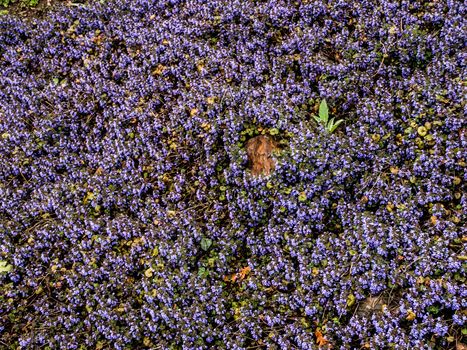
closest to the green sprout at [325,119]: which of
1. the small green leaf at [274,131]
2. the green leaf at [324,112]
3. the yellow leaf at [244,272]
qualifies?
the green leaf at [324,112]

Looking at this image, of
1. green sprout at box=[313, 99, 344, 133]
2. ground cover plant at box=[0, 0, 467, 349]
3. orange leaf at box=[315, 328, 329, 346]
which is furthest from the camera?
green sprout at box=[313, 99, 344, 133]

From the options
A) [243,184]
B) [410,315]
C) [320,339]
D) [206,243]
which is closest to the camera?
[410,315]

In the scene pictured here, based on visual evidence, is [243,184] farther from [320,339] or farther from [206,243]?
[320,339]

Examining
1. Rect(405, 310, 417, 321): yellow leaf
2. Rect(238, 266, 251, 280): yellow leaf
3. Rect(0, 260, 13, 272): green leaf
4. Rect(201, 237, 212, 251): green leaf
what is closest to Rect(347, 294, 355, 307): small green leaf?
Rect(405, 310, 417, 321): yellow leaf

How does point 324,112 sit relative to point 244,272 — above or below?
above

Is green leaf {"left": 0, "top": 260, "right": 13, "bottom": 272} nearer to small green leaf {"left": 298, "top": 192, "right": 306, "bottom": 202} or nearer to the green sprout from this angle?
small green leaf {"left": 298, "top": 192, "right": 306, "bottom": 202}

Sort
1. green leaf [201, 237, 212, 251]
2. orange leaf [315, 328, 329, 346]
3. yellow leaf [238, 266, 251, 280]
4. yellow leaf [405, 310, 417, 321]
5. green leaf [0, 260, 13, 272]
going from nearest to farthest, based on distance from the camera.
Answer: yellow leaf [405, 310, 417, 321] < orange leaf [315, 328, 329, 346] < yellow leaf [238, 266, 251, 280] < green leaf [201, 237, 212, 251] < green leaf [0, 260, 13, 272]

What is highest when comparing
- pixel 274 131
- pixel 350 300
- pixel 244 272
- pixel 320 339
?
pixel 274 131

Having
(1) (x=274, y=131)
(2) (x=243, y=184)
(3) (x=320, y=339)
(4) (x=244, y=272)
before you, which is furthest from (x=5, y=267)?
(3) (x=320, y=339)

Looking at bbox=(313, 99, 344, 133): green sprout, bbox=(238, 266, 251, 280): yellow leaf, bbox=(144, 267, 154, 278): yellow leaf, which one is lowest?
bbox=(144, 267, 154, 278): yellow leaf
